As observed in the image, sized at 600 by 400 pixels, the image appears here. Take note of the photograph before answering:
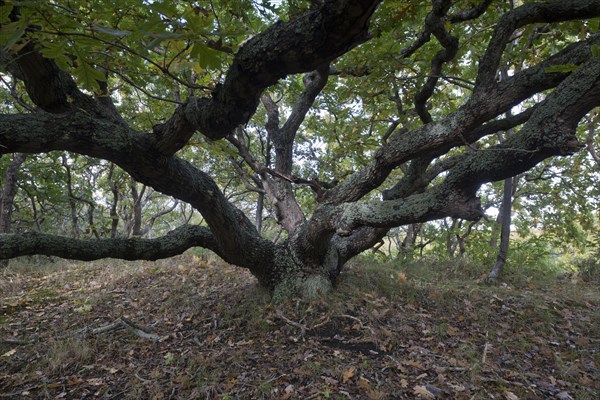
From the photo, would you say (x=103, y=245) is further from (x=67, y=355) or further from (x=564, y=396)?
(x=564, y=396)

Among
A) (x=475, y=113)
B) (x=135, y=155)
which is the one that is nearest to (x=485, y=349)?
(x=475, y=113)

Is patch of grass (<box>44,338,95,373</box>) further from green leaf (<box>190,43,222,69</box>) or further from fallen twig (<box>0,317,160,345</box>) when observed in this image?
green leaf (<box>190,43,222,69</box>)

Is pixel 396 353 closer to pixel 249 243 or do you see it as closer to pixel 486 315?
pixel 486 315

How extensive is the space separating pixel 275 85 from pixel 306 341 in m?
2.98

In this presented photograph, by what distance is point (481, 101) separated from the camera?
3641mm

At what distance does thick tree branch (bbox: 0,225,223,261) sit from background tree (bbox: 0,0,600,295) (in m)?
0.02

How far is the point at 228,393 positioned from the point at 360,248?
296cm

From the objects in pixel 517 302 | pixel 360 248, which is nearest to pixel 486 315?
pixel 517 302

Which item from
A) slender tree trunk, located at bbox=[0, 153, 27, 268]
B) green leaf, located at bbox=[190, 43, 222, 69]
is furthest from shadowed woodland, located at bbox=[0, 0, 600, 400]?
slender tree trunk, located at bbox=[0, 153, 27, 268]

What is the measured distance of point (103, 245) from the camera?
13.1 feet

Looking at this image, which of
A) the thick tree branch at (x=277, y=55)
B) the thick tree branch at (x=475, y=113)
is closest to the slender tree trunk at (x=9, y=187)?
the thick tree branch at (x=277, y=55)

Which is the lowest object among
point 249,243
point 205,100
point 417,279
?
point 417,279

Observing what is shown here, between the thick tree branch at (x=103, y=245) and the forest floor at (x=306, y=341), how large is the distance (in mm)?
982

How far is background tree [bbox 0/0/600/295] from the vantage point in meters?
1.78
